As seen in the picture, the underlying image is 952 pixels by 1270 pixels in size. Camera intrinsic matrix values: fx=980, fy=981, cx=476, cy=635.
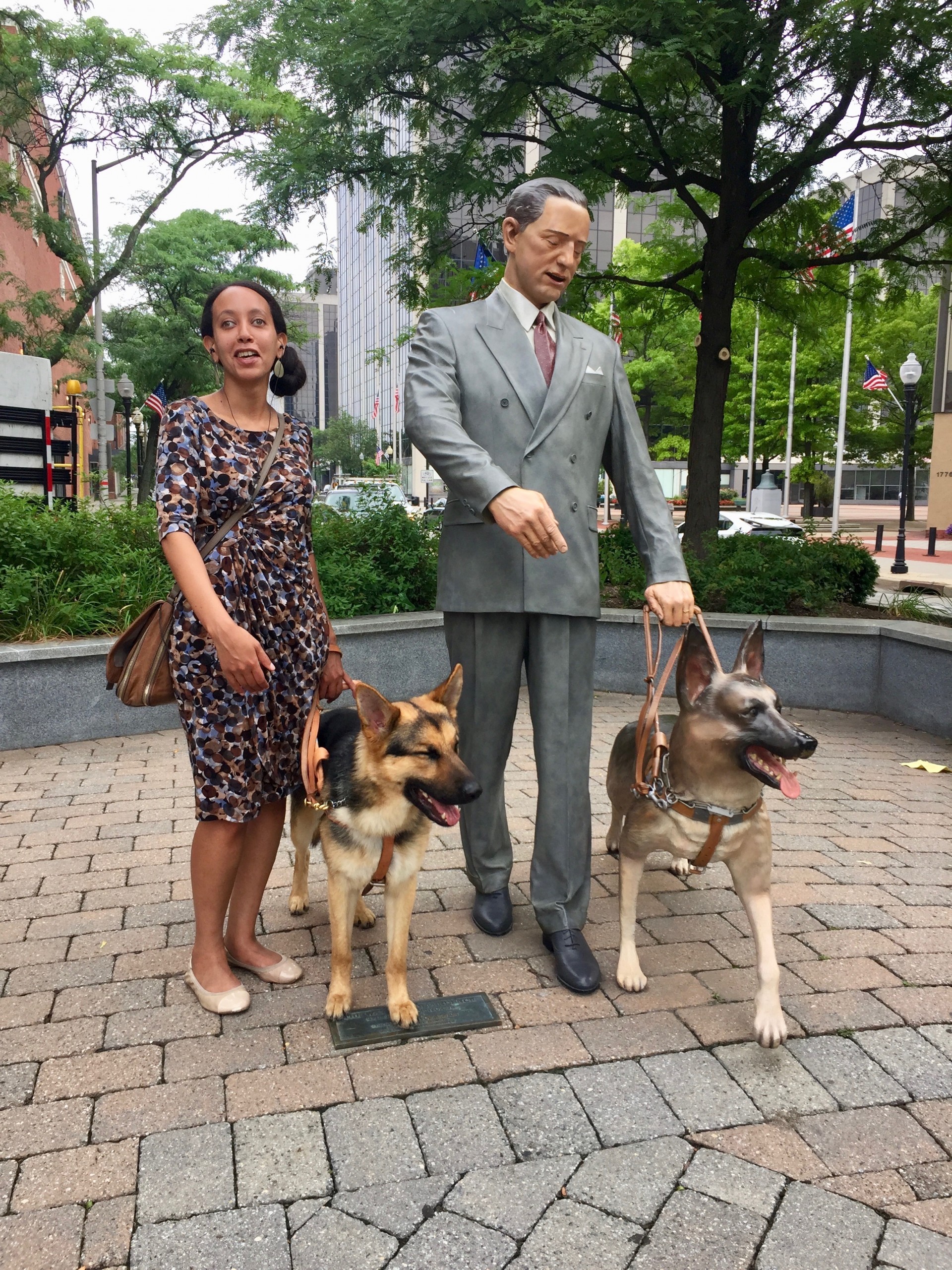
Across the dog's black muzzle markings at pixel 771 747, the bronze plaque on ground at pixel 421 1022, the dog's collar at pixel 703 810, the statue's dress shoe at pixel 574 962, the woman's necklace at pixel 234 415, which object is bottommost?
the bronze plaque on ground at pixel 421 1022

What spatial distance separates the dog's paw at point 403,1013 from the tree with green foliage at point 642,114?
6995 mm

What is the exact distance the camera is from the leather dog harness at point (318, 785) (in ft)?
9.87

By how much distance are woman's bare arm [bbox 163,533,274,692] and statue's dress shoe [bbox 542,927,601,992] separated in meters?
1.42

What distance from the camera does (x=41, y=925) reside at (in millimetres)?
3793

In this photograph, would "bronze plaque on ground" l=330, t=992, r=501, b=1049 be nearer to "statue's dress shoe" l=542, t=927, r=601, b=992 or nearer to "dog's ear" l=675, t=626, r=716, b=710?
"statue's dress shoe" l=542, t=927, r=601, b=992

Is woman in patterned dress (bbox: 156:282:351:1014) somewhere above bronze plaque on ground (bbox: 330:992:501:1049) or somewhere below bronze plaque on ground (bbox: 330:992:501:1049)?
above

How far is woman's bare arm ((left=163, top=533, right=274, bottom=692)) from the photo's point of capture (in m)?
2.79

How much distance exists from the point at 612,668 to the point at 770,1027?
5.59 meters

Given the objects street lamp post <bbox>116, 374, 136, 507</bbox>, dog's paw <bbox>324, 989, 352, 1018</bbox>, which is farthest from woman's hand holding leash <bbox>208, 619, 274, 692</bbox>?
street lamp post <bbox>116, 374, 136, 507</bbox>

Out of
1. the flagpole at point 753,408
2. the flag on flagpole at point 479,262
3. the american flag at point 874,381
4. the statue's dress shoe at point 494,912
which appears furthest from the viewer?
the flagpole at point 753,408

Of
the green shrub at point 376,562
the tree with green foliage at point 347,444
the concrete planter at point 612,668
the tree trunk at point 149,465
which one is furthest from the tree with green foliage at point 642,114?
the tree with green foliage at point 347,444

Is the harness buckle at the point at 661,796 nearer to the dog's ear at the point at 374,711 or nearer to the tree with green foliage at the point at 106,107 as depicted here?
the dog's ear at the point at 374,711

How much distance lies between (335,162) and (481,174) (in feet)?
5.02

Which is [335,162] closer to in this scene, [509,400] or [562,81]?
[562,81]
